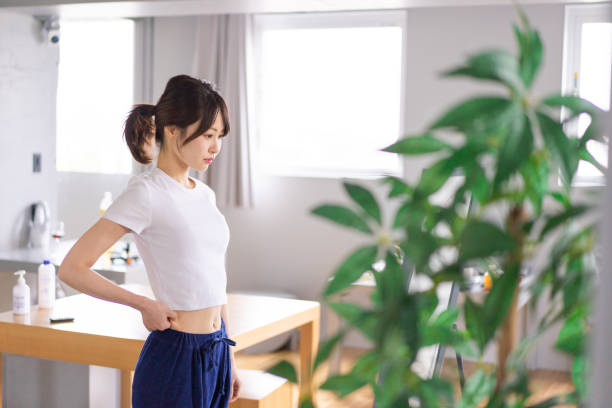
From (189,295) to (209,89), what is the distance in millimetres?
537

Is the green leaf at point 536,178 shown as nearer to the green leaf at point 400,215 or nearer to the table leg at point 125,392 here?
the green leaf at point 400,215

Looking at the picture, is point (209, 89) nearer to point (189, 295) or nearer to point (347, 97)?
point (189, 295)

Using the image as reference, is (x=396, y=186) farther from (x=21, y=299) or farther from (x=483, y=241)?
(x=21, y=299)

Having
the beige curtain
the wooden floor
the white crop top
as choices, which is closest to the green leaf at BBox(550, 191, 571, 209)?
the white crop top

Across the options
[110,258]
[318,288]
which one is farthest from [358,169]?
[110,258]

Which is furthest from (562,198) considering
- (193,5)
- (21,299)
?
(193,5)

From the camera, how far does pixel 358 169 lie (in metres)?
5.09

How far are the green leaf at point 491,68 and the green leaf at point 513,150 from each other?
3cm

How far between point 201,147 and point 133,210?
0.25 meters

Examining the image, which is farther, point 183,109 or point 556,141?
point 183,109

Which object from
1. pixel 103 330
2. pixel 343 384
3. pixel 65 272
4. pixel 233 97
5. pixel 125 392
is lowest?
pixel 125 392

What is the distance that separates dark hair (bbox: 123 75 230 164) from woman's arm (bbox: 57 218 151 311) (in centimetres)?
28

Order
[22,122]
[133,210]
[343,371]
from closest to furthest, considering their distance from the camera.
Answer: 1. [133,210]
2. [343,371]
3. [22,122]

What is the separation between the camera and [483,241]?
1.63 feet
